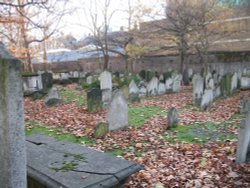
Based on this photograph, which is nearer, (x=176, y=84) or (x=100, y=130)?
(x=100, y=130)

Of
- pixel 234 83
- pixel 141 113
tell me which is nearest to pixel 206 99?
pixel 141 113

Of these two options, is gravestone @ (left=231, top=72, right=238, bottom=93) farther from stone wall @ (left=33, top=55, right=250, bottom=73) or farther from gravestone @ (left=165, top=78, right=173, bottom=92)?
stone wall @ (left=33, top=55, right=250, bottom=73)

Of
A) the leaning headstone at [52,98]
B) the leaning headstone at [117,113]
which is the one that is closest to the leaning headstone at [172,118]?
the leaning headstone at [117,113]

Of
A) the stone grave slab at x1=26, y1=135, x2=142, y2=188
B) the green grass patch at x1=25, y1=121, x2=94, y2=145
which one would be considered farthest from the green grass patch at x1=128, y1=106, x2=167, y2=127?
the stone grave slab at x1=26, y1=135, x2=142, y2=188

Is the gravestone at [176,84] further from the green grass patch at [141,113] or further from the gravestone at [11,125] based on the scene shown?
the gravestone at [11,125]

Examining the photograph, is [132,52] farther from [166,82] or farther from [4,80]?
[4,80]

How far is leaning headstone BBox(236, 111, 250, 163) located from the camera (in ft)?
14.1

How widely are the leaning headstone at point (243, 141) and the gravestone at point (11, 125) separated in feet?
10.7

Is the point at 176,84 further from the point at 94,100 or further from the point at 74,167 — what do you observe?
the point at 74,167

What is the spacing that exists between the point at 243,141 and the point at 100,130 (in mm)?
3125

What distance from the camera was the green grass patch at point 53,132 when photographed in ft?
20.4

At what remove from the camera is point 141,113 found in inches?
363

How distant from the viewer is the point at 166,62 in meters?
26.1

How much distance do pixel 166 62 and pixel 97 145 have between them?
21.2 m
